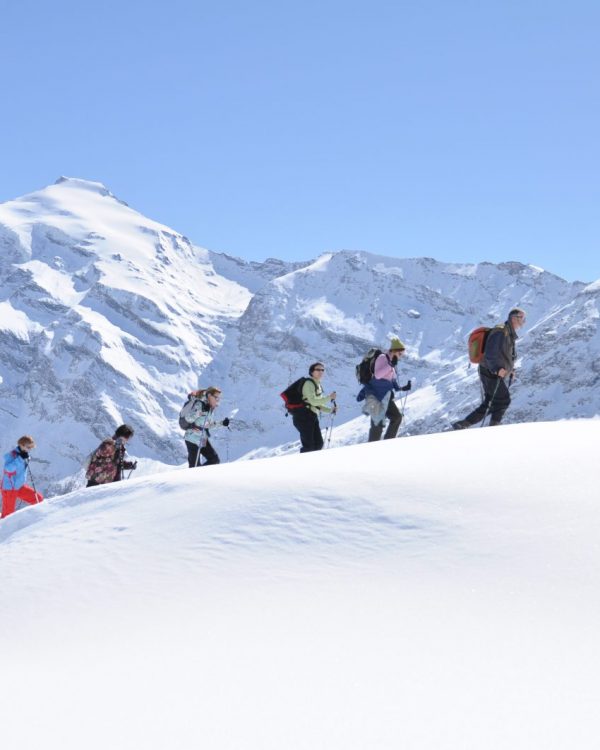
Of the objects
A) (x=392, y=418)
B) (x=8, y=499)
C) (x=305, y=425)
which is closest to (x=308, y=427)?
(x=305, y=425)

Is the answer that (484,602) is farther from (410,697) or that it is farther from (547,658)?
(410,697)

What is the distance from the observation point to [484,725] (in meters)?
3.28

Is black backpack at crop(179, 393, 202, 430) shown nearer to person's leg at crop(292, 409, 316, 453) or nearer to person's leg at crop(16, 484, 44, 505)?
person's leg at crop(292, 409, 316, 453)

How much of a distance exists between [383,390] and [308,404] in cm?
126

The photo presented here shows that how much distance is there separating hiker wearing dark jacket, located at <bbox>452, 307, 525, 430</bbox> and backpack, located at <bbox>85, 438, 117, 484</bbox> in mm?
5578

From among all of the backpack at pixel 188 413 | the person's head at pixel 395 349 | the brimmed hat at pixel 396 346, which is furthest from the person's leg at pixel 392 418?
the backpack at pixel 188 413

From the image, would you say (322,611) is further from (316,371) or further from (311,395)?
(316,371)

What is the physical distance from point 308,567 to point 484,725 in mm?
2045

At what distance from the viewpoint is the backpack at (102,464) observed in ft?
39.7

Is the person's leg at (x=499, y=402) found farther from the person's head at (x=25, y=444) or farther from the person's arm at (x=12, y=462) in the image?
the person's arm at (x=12, y=462)

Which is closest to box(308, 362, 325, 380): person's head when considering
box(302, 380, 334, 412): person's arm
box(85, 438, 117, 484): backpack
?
box(302, 380, 334, 412): person's arm

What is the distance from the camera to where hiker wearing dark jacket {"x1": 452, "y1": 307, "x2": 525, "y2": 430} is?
461 inches

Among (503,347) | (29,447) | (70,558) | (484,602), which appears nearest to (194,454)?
(29,447)

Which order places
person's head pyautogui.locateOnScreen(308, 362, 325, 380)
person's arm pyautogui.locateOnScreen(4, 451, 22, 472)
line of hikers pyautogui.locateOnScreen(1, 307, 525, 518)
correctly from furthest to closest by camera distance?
person's arm pyautogui.locateOnScreen(4, 451, 22, 472) → person's head pyautogui.locateOnScreen(308, 362, 325, 380) → line of hikers pyautogui.locateOnScreen(1, 307, 525, 518)
